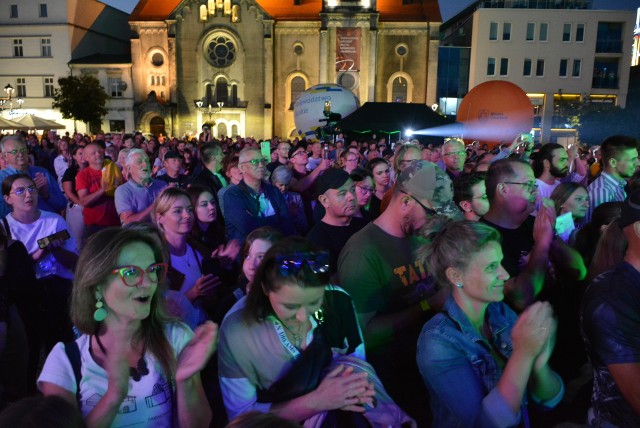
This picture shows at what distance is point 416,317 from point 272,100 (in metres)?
42.3

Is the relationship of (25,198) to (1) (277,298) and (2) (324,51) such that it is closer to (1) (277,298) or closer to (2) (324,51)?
(1) (277,298)

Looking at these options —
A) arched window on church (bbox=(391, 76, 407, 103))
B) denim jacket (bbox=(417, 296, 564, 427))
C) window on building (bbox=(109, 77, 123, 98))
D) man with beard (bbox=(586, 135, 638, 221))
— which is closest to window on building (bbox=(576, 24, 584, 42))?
arched window on church (bbox=(391, 76, 407, 103))

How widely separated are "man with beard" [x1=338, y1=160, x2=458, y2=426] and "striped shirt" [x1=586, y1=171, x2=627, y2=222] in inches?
101

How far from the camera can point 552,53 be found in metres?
43.2

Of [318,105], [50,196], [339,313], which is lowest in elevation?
[339,313]

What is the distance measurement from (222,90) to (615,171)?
137 feet

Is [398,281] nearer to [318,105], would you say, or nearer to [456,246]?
[456,246]

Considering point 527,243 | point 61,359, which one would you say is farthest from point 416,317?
point 61,359

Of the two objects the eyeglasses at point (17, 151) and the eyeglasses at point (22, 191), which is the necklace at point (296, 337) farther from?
the eyeglasses at point (17, 151)

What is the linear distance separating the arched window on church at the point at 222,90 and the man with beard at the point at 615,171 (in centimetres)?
4108

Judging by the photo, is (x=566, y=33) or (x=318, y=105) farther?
(x=566, y=33)

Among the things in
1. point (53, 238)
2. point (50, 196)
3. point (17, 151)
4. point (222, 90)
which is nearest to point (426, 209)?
point (53, 238)

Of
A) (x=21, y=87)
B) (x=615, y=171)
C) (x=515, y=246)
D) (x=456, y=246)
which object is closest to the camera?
(x=456, y=246)

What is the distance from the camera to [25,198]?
4012mm
